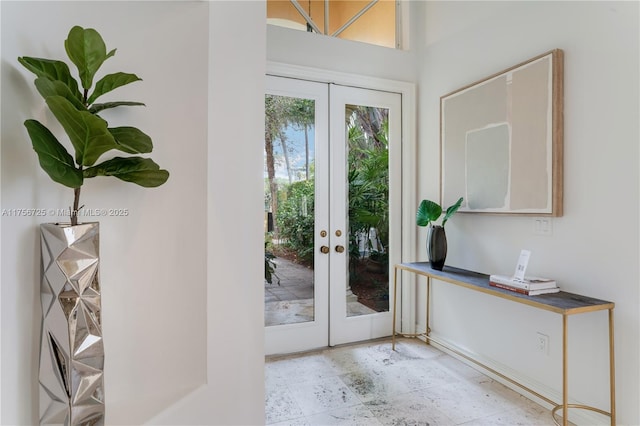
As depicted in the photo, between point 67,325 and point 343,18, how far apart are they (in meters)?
3.10

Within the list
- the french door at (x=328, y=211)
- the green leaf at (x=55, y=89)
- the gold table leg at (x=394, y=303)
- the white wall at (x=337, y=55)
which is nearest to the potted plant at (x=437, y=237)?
the gold table leg at (x=394, y=303)

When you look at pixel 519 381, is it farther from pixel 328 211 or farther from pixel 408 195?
pixel 328 211

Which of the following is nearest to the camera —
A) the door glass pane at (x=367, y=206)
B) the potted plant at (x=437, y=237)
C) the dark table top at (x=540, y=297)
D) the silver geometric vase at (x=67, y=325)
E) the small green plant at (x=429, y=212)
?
the silver geometric vase at (x=67, y=325)

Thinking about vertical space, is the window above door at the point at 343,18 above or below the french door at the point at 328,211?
above

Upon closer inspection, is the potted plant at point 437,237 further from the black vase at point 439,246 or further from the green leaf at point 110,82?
the green leaf at point 110,82

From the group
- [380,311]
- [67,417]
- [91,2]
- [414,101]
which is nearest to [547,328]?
[380,311]

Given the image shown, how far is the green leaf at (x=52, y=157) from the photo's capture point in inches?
38.0

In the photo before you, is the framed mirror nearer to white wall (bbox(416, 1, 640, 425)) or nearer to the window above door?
white wall (bbox(416, 1, 640, 425))

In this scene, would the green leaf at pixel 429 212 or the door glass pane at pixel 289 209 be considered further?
the door glass pane at pixel 289 209

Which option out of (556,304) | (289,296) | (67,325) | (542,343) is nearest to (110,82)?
(67,325)

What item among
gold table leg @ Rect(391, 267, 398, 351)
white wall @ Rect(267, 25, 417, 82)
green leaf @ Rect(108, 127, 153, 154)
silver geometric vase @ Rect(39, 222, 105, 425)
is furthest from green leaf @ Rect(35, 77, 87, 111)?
gold table leg @ Rect(391, 267, 398, 351)

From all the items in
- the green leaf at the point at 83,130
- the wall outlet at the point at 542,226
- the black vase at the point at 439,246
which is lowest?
the black vase at the point at 439,246

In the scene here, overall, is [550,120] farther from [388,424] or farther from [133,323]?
[133,323]

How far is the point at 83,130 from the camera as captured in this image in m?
0.96
